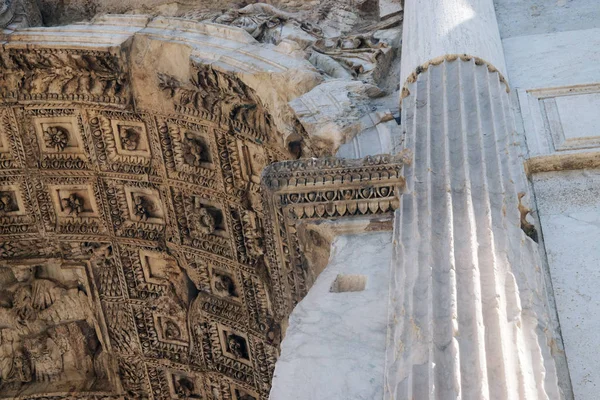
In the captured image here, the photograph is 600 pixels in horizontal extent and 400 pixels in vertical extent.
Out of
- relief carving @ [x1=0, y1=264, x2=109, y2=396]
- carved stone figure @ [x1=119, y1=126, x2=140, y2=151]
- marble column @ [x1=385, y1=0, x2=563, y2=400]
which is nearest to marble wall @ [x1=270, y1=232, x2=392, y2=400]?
marble column @ [x1=385, y1=0, x2=563, y2=400]

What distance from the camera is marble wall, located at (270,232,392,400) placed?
15.4ft

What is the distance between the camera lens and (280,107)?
7602 mm

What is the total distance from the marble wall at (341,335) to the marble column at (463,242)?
0.17 metres

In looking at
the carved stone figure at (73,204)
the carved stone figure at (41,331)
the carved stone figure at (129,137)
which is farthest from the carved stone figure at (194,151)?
the carved stone figure at (41,331)

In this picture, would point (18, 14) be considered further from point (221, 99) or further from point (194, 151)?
point (221, 99)

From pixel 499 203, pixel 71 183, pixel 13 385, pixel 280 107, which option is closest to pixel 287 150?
pixel 280 107

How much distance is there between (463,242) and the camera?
5.14m

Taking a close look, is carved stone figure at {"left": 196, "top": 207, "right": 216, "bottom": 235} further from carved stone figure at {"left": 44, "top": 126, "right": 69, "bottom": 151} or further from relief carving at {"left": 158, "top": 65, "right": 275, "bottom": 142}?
carved stone figure at {"left": 44, "top": 126, "right": 69, "bottom": 151}

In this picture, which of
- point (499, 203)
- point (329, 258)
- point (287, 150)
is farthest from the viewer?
point (287, 150)

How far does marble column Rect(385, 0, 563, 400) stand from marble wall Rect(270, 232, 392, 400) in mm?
166

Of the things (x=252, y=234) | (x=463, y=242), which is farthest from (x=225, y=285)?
(x=463, y=242)

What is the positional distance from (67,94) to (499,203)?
497 cm

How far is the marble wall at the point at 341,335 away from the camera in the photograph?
15.4ft

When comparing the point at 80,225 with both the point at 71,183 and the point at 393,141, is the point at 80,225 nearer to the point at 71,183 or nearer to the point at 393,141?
the point at 71,183
